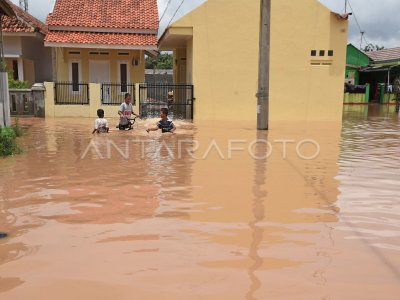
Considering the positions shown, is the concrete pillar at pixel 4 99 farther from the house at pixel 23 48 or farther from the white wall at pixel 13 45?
the white wall at pixel 13 45

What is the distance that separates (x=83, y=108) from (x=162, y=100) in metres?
5.08

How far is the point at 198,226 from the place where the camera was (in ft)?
17.4

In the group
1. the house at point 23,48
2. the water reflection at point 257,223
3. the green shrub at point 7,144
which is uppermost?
the house at point 23,48

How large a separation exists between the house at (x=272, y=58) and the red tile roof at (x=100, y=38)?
142 centimetres

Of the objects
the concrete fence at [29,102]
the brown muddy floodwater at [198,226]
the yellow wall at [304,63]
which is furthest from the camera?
the yellow wall at [304,63]

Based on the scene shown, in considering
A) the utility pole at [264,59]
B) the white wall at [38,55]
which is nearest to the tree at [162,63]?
the white wall at [38,55]

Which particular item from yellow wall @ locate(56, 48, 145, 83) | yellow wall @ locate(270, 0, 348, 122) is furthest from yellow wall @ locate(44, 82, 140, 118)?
yellow wall @ locate(270, 0, 348, 122)

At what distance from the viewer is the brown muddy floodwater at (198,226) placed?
3.78 meters

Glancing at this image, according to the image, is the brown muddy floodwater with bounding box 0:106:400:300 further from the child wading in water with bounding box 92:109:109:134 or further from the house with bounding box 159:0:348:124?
the house with bounding box 159:0:348:124

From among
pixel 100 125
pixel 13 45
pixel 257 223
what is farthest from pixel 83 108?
pixel 257 223

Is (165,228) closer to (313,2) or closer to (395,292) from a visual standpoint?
(395,292)

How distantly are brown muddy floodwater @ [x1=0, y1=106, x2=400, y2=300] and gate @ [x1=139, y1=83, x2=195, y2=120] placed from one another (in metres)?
11.5

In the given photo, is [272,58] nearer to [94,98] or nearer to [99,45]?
[99,45]

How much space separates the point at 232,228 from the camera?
17.2 ft
